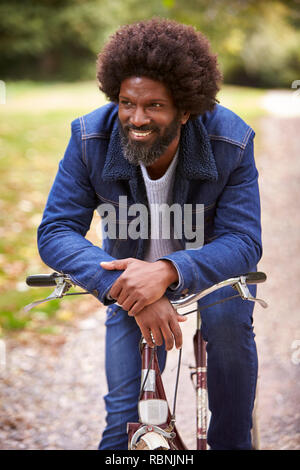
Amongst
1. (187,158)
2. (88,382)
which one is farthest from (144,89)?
(88,382)

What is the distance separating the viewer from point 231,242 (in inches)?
84.3

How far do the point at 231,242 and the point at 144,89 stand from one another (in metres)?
0.67

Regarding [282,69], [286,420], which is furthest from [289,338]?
[282,69]

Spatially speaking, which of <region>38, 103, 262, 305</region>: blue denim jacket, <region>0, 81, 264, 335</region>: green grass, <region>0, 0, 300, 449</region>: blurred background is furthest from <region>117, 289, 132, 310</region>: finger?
<region>0, 81, 264, 335</region>: green grass

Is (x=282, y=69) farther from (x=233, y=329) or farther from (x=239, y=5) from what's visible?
(x=233, y=329)

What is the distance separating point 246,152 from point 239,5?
5.92 meters

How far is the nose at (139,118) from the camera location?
2.12 meters

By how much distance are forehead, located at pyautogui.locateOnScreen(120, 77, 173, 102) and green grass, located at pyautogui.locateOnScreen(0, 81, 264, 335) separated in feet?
10.0

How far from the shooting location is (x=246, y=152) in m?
2.29

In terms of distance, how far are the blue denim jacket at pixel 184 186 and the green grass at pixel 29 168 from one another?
2.67 m

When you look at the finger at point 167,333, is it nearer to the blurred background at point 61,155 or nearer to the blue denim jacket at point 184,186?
the blue denim jacket at point 184,186

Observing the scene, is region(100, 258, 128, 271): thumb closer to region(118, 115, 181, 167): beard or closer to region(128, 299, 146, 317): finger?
region(128, 299, 146, 317): finger

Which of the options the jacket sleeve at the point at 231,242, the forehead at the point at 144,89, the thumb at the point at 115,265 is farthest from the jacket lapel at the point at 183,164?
the thumb at the point at 115,265

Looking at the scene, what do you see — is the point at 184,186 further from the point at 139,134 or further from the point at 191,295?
the point at 191,295
